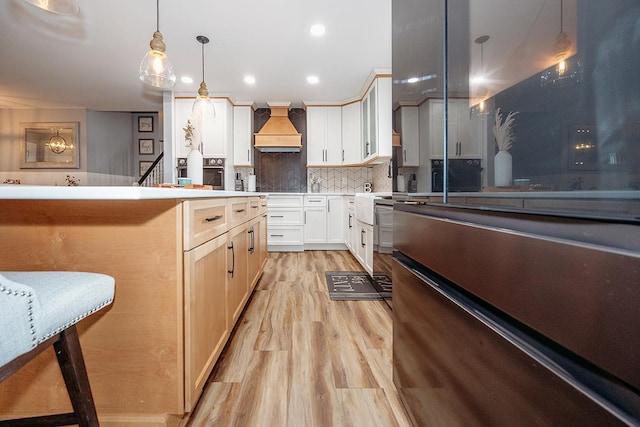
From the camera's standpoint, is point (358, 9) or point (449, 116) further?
point (358, 9)

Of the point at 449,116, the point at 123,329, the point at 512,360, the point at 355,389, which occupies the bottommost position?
the point at 355,389

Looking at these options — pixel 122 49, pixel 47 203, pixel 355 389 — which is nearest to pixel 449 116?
pixel 355 389

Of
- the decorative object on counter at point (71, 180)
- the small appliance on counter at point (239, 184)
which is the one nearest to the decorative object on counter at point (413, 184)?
the small appliance on counter at point (239, 184)

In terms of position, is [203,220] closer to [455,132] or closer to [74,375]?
[74,375]

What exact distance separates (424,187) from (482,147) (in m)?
0.33

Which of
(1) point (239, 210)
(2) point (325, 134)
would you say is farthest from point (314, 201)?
(1) point (239, 210)

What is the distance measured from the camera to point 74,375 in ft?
2.42

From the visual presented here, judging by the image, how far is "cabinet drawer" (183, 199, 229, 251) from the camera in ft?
3.27

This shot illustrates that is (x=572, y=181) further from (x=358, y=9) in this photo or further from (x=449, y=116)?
(x=358, y=9)

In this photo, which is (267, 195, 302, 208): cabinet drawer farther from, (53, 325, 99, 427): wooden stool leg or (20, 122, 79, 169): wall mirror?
(20, 122, 79, 169): wall mirror

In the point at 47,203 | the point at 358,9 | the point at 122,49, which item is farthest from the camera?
the point at 122,49

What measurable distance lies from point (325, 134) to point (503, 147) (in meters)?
4.39

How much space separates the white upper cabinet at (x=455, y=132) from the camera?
0.70 m

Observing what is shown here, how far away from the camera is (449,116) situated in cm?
80
